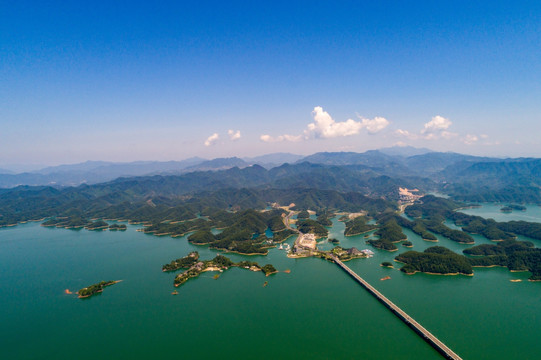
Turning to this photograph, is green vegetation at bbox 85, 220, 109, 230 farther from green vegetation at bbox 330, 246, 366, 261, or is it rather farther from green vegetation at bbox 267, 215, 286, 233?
green vegetation at bbox 330, 246, 366, 261

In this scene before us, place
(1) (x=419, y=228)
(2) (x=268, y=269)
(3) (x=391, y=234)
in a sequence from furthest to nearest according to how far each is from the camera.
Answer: (1) (x=419, y=228), (3) (x=391, y=234), (2) (x=268, y=269)

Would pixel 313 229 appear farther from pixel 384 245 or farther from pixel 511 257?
pixel 511 257

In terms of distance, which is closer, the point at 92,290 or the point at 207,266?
the point at 92,290

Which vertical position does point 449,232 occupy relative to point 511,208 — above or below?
above

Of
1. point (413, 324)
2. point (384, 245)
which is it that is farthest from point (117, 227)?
point (413, 324)

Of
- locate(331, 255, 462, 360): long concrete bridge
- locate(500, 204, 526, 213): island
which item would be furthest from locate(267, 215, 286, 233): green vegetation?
locate(500, 204, 526, 213): island

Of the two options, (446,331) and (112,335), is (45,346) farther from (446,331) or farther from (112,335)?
(446,331)
